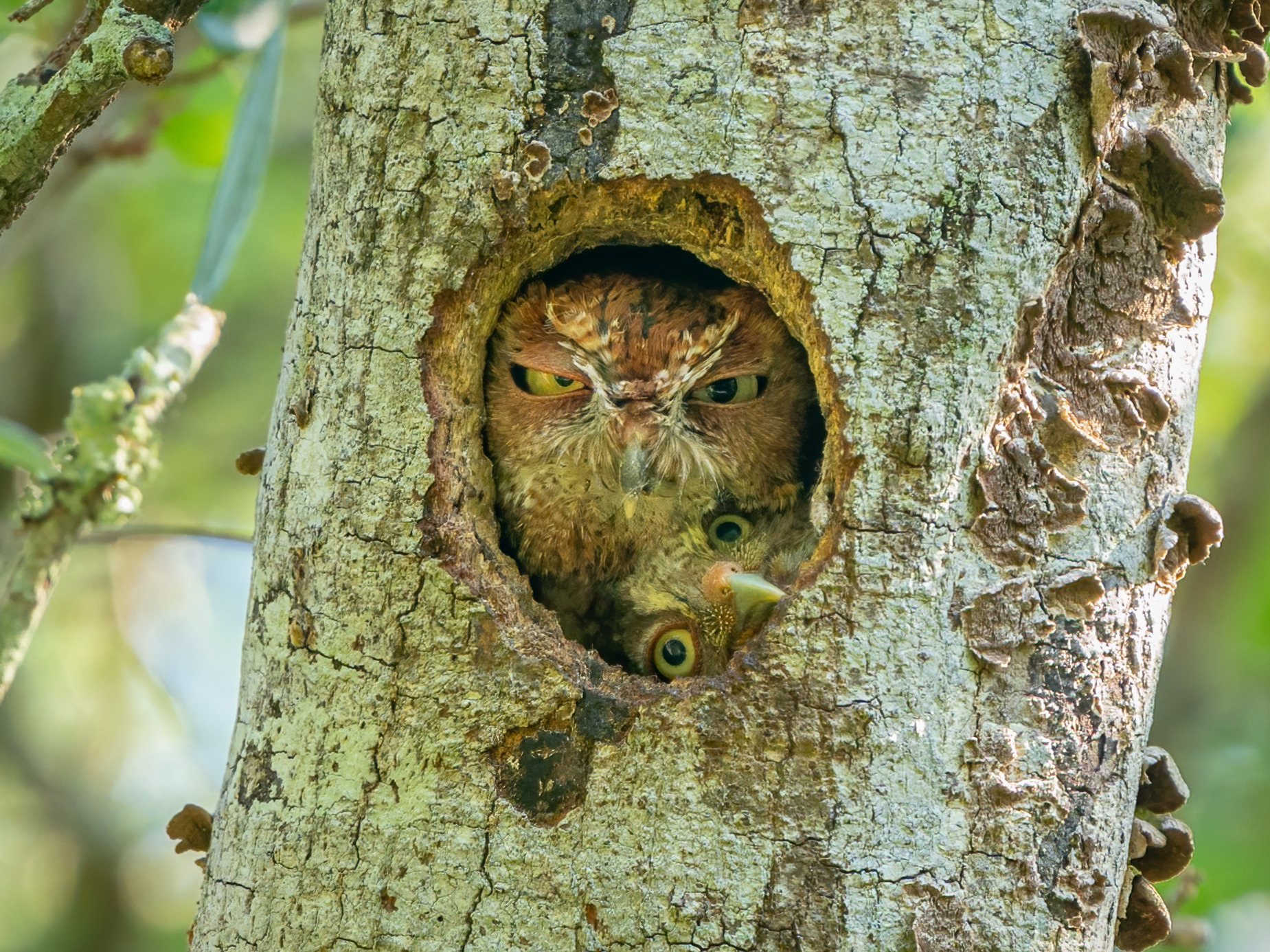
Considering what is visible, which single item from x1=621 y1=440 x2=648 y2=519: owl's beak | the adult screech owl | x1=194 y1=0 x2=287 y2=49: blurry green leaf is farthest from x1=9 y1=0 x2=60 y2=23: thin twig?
x1=621 y1=440 x2=648 y2=519: owl's beak

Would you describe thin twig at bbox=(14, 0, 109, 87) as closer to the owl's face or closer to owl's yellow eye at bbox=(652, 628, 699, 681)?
the owl's face

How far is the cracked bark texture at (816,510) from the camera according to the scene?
2.07 m

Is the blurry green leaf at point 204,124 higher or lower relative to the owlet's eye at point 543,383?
higher

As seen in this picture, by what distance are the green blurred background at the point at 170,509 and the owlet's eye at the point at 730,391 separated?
1312 mm

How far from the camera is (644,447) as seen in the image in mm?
3023

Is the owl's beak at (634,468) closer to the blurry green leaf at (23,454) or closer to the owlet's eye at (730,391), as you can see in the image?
the owlet's eye at (730,391)

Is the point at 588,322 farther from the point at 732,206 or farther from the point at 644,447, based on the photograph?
the point at 732,206

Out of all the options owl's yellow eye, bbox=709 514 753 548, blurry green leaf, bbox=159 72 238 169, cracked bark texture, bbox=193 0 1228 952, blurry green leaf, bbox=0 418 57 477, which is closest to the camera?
cracked bark texture, bbox=193 0 1228 952

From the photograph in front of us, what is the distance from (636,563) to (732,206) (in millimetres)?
1286

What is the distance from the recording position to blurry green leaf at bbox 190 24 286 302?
10.6 ft

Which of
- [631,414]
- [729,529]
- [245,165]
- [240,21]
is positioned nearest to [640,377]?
[631,414]

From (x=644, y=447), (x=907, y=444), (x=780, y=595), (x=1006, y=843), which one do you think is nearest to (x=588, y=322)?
(x=644, y=447)

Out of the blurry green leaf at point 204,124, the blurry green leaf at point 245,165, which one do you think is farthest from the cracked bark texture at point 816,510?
the blurry green leaf at point 204,124

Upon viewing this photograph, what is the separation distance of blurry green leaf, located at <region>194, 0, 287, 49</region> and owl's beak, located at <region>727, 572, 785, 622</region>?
6.87ft
